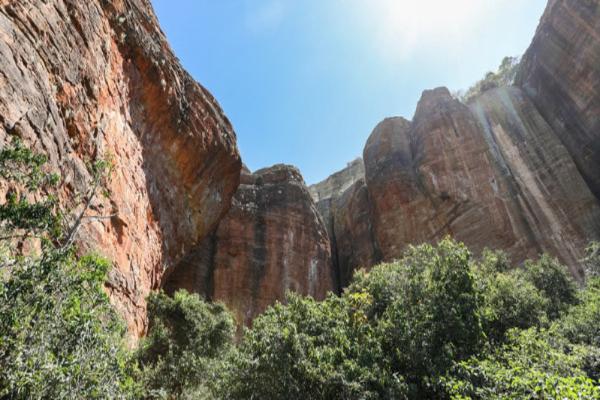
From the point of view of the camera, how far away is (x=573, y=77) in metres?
30.1

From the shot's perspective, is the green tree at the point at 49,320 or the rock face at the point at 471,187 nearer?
the green tree at the point at 49,320

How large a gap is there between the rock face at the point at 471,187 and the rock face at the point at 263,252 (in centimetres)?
579

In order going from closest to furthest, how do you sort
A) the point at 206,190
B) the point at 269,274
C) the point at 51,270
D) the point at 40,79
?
the point at 51,270, the point at 40,79, the point at 206,190, the point at 269,274

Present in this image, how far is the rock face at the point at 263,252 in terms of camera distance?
27141 mm

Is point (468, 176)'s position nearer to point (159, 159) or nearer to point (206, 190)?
point (206, 190)

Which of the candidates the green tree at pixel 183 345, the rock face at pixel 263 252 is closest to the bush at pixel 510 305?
the green tree at pixel 183 345

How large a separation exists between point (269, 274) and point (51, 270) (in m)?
23.1

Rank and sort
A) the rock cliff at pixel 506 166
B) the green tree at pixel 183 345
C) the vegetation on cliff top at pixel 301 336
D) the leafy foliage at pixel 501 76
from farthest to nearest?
1. the leafy foliage at pixel 501 76
2. the rock cliff at pixel 506 166
3. the green tree at pixel 183 345
4. the vegetation on cliff top at pixel 301 336

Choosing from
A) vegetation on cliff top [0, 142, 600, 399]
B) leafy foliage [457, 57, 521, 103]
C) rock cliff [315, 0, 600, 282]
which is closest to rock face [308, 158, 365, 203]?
rock cliff [315, 0, 600, 282]

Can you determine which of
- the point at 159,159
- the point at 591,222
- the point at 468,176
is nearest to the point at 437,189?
the point at 468,176

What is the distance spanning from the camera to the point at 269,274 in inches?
1137

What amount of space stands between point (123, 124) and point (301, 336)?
1132 cm

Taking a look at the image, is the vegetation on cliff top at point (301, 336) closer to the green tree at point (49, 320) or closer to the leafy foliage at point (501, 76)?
the green tree at point (49, 320)

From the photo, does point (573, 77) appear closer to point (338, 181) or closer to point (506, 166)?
point (506, 166)
